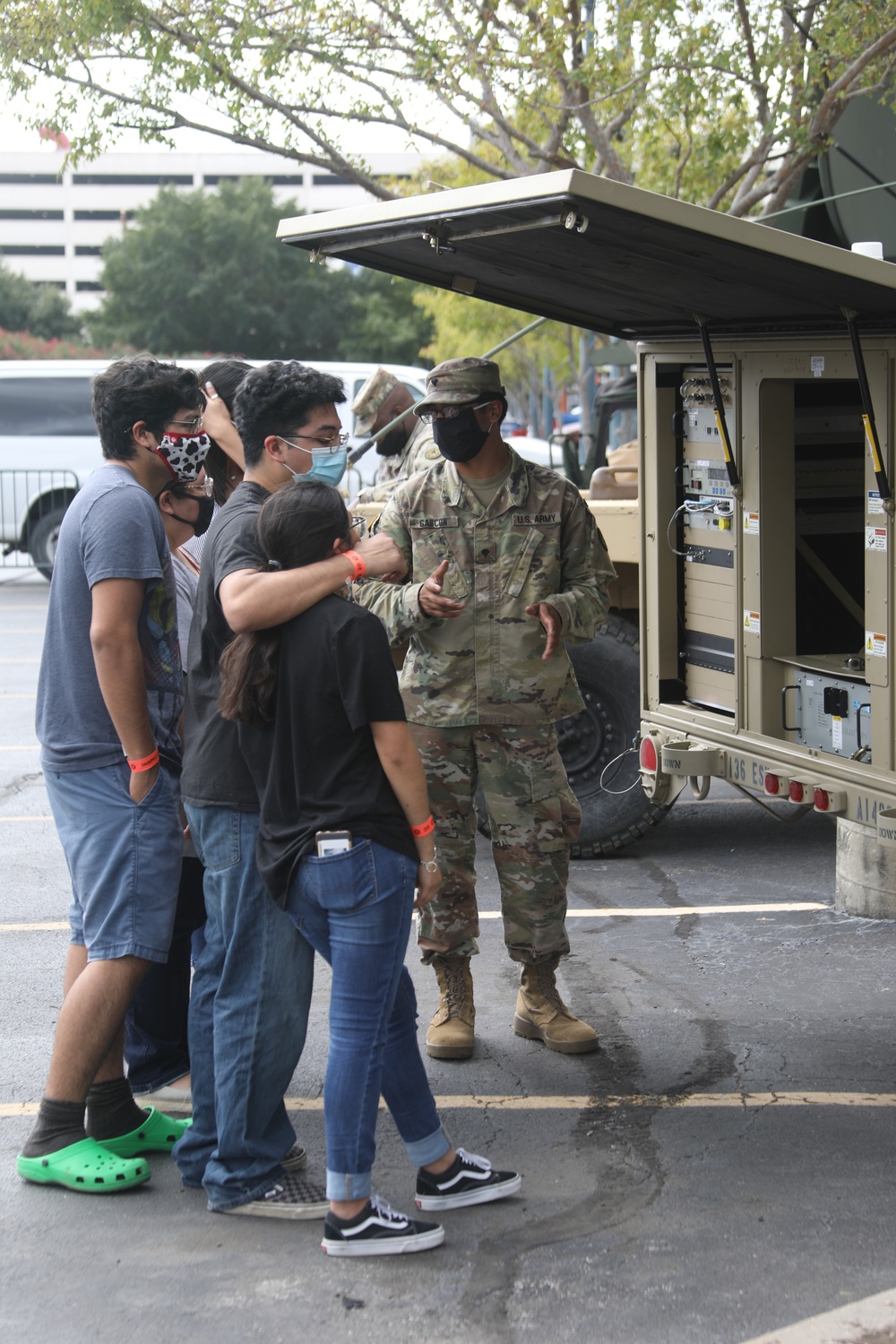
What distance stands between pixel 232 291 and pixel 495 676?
157ft

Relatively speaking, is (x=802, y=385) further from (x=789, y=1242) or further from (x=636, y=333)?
(x=789, y=1242)

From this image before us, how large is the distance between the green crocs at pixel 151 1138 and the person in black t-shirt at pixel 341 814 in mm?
742

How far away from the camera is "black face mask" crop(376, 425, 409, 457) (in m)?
7.00

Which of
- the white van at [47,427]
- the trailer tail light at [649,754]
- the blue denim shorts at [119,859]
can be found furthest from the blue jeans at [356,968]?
the white van at [47,427]

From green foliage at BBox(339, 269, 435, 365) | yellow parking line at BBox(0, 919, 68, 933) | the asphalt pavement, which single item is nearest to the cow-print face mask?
the asphalt pavement

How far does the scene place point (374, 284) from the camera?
168 feet

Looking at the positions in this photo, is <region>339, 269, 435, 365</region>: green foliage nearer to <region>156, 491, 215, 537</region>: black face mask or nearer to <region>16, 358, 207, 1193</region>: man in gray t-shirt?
<region>156, 491, 215, 537</region>: black face mask

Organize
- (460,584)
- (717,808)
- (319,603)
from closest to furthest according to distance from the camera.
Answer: (319,603) < (460,584) < (717,808)

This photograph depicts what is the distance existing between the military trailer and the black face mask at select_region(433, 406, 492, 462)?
469 millimetres

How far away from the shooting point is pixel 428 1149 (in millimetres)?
3410

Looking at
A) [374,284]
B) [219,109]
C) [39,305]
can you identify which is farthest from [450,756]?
[39,305]

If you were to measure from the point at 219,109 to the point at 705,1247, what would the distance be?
10.2 m

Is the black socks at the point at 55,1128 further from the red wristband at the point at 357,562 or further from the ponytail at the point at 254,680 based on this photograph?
the red wristband at the point at 357,562

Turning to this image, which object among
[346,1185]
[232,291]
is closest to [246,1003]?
[346,1185]
